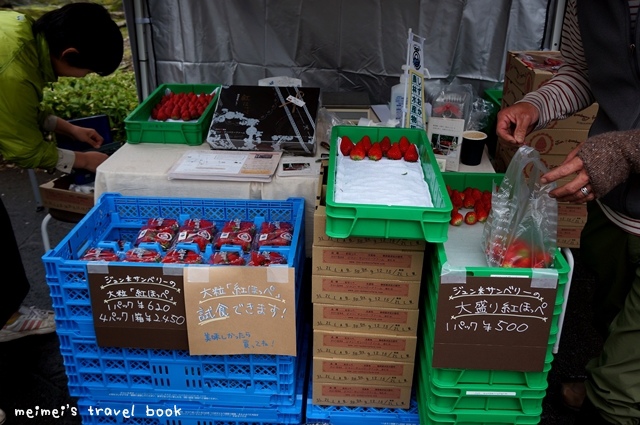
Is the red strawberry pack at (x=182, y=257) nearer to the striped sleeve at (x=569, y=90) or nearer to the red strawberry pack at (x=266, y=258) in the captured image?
the red strawberry pack at (x=266, y=258)

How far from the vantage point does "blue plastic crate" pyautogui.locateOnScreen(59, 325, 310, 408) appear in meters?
2.29

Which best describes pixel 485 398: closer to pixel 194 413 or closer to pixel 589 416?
pixel 589 416

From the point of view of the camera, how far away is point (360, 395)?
7.78 feet

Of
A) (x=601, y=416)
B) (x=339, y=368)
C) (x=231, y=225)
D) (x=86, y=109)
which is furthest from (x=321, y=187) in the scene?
(x=86, y=109)

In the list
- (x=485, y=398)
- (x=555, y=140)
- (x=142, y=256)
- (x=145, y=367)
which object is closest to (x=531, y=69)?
(x=555, y=140)

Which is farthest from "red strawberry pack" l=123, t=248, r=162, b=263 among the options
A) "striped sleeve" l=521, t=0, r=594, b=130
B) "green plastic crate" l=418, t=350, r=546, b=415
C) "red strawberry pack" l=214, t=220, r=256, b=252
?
"striped sleeve" l=521, t=0, r=594, b=130

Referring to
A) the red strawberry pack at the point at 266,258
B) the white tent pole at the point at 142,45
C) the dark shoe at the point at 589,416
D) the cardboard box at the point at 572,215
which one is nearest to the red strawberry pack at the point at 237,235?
the red strawberry pack at the point at 266,258

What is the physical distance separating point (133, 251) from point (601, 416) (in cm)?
204

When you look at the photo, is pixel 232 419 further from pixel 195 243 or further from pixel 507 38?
pixel 507 38

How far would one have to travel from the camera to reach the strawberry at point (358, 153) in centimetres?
248

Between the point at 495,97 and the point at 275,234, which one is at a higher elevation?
the point at 495,97

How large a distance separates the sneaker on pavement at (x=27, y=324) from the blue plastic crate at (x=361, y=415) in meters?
1.76

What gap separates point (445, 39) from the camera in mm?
4355

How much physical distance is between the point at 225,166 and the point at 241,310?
36.0 inches
